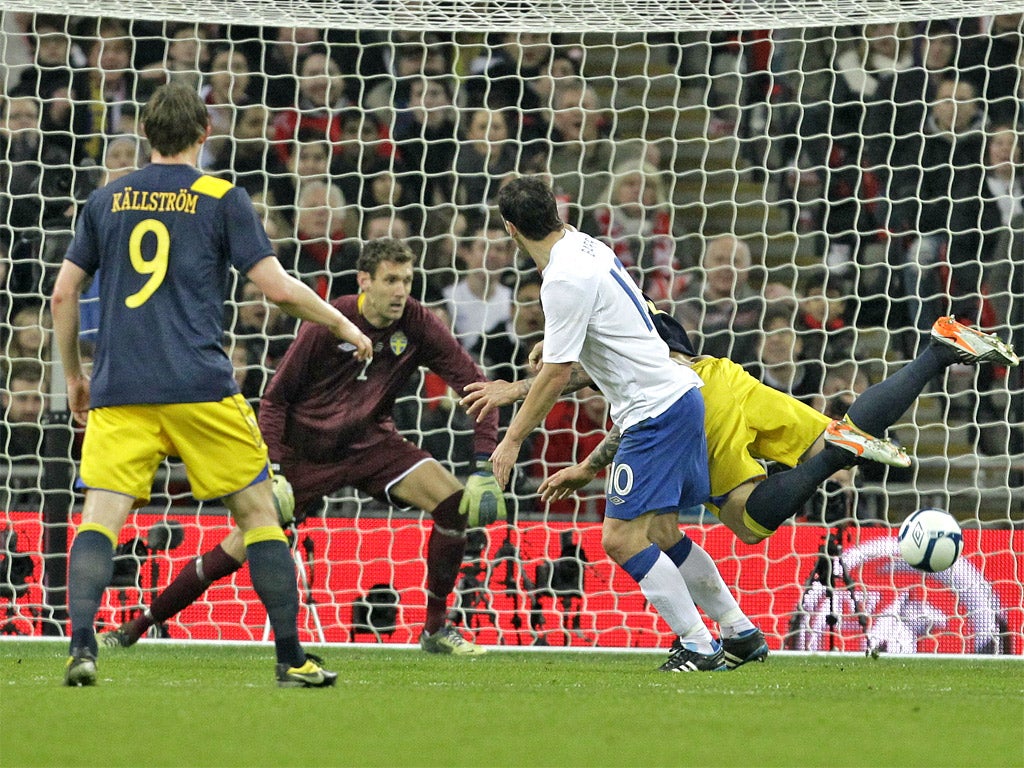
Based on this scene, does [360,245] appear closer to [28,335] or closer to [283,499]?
[28,335]

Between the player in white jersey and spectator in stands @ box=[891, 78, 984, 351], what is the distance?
3.86m

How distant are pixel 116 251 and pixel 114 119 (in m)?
5.73

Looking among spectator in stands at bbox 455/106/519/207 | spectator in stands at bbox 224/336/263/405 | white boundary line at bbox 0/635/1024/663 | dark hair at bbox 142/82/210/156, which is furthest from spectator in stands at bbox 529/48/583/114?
dark hair at bbox 142/82/210/156

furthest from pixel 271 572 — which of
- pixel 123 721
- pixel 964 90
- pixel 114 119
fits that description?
pixel 964 90

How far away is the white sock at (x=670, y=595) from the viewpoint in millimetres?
5719

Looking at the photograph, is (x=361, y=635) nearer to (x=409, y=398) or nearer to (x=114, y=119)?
(x=409, y=398)

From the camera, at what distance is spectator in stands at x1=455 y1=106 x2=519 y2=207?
973 cm

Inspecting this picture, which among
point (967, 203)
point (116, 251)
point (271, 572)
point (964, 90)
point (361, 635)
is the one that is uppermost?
point (964, 90)

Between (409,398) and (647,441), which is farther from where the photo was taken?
(409,398)

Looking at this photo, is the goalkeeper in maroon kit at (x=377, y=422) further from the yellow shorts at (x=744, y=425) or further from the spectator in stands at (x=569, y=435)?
the spectator in stands at (x=569, y=435)

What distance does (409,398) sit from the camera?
9.05 m

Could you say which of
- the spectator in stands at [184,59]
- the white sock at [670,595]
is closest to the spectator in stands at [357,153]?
the spectator in stands at [184,59]

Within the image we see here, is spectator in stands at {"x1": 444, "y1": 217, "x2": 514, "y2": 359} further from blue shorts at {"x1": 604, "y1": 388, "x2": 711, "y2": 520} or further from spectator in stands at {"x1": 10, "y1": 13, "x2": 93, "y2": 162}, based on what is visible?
blue shorts at {"x1": 604, "y1": 388, "x2": 711, "y2": 520}

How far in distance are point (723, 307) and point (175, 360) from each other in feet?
18.9
